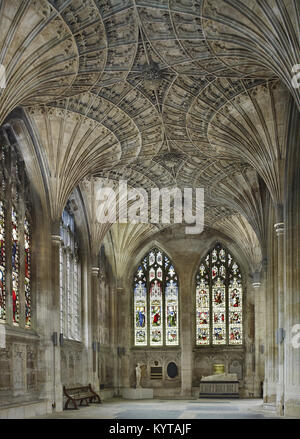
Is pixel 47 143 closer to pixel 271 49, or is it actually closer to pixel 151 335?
pixel 271 49

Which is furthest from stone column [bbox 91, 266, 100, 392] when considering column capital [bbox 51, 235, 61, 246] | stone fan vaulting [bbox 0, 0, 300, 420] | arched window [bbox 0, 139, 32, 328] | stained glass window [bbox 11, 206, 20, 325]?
stained glass window [bbox 11, 206, 20, 325]

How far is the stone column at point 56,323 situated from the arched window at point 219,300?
16881mm

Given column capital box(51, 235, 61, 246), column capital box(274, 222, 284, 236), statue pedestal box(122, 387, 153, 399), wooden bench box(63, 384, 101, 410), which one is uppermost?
column capital box(274, 222, 284, 236)

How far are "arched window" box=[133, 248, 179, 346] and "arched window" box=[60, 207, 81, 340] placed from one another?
9714mm

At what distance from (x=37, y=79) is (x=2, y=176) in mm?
4490

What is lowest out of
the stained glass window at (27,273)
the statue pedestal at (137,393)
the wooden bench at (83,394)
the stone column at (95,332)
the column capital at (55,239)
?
the statue pedestal at (137,393)

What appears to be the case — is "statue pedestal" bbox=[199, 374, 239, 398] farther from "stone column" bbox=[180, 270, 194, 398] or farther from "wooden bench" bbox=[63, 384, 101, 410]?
"wooden bench" bbox=[63, 384, 101, 410]

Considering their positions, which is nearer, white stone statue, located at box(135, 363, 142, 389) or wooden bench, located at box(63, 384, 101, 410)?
wooden bench, located at box(63, 384, 101, 410)

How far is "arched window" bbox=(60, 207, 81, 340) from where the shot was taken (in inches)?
1150

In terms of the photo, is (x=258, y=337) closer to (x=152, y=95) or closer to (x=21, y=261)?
(x=21, y=261)

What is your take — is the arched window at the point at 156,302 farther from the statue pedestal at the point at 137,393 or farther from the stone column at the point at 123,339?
the statue pedestal at the point at 137,393

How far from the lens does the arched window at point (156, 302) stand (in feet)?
133

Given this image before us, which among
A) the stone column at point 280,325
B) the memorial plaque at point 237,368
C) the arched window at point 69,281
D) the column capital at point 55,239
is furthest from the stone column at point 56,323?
the memorial plaque at point 237,368

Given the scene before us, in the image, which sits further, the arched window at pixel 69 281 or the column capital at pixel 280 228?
the arched window at pixel 69 281
